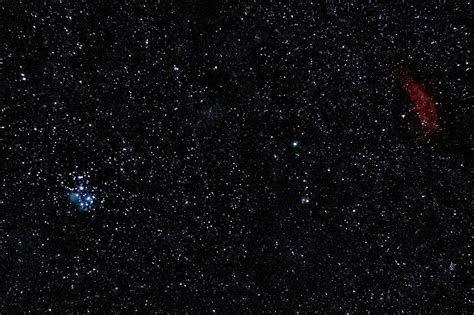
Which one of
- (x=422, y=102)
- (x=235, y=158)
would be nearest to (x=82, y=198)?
(x=235, y=158)

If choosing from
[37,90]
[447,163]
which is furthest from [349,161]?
[37,90]

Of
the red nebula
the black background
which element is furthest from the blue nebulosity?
the red nebula

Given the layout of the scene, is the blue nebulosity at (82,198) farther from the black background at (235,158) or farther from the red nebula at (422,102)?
the red nebula at (422,102)

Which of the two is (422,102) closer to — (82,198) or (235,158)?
(235,158)

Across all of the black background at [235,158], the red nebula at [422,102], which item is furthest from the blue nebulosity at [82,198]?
the red nebula at [422,102]

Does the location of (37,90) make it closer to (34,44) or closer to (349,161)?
(34,44)

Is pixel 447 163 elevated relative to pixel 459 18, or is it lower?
lower

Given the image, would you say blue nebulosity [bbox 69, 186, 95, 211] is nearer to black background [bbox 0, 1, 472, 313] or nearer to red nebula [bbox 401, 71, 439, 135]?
black background [bbox 0, 1, 472, 313]

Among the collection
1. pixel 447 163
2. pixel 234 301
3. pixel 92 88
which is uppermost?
pixel 92 88
